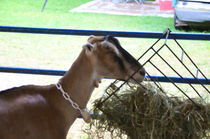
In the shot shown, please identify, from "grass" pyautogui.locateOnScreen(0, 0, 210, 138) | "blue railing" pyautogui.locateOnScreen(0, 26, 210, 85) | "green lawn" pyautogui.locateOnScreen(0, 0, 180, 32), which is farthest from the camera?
"green lawn" pyautogui.locateOnScreen(0, 0, 180, 32)

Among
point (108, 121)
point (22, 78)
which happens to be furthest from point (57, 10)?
point (108, 121)

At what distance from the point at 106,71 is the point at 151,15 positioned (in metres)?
10.1

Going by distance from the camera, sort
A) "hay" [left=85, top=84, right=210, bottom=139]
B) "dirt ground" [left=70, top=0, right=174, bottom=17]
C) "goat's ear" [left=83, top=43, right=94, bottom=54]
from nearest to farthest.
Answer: "goat's ear" [left=83, top=43, right=94, bottom=54]
"hay" [left=85, top=84, right=210, bottom=139]
"dirt ground" [left=70, top=0, right=174, bottom=17]

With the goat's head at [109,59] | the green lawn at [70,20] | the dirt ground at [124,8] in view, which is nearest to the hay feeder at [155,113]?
the goat's head at [109,59]

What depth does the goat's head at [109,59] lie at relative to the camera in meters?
2.59

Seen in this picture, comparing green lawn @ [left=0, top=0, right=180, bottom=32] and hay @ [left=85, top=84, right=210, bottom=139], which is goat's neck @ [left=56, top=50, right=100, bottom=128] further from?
green lawn @ [left=0, top=0, right=180, bottom=32]

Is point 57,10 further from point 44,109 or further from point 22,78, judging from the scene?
point 44,109

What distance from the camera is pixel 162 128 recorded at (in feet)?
8.85

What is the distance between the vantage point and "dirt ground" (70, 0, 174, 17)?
12852 mm

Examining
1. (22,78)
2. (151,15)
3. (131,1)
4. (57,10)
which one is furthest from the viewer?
(131,1)

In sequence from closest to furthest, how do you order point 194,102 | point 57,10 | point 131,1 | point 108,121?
point 194,102, point 108,121, point 57,10, point 131,1

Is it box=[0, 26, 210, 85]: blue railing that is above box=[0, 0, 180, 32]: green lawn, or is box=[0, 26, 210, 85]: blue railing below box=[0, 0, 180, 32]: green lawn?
above

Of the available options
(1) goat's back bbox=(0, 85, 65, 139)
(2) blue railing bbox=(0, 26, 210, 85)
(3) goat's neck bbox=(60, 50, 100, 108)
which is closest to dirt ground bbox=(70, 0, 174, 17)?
(2) blue railing bbox=(0, 26, 210, 85)

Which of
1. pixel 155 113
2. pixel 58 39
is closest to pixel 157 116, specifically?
pixel 155 113
